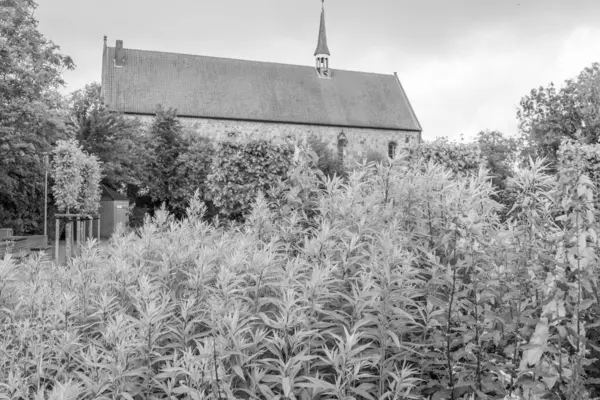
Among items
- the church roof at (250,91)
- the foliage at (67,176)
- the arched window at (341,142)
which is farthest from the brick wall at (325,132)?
the foliage at (67,176)

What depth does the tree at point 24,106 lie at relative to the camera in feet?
64.6

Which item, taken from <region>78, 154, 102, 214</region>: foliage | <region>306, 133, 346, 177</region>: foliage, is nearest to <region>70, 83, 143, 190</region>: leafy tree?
<region>78, 154, 102, 214</region>: foliage

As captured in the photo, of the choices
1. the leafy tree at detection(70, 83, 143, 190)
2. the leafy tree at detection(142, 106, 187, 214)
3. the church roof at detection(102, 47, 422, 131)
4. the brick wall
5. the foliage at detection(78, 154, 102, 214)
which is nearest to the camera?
the foliage at detection(78, 154, 102, 214)

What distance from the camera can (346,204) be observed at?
3.38 m

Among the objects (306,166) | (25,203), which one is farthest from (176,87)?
(306,166)

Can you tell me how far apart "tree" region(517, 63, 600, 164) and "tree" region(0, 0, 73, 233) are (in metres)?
26.5

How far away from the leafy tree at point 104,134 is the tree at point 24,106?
3336mm

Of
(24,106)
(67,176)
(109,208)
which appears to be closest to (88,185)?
(67,176)

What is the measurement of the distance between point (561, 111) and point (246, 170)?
90.4ft

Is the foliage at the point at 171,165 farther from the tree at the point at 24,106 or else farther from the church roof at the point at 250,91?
the church roof at the point at 250,91

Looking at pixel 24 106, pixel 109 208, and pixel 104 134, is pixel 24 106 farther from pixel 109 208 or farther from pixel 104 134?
pixel 109 208

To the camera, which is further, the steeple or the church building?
the steeple

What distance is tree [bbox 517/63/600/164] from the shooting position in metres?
33.3

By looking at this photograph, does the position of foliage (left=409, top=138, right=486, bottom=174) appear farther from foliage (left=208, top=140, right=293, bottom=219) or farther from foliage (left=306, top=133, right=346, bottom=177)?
foliage (left=306, top=133, right=346, bottom=177)
